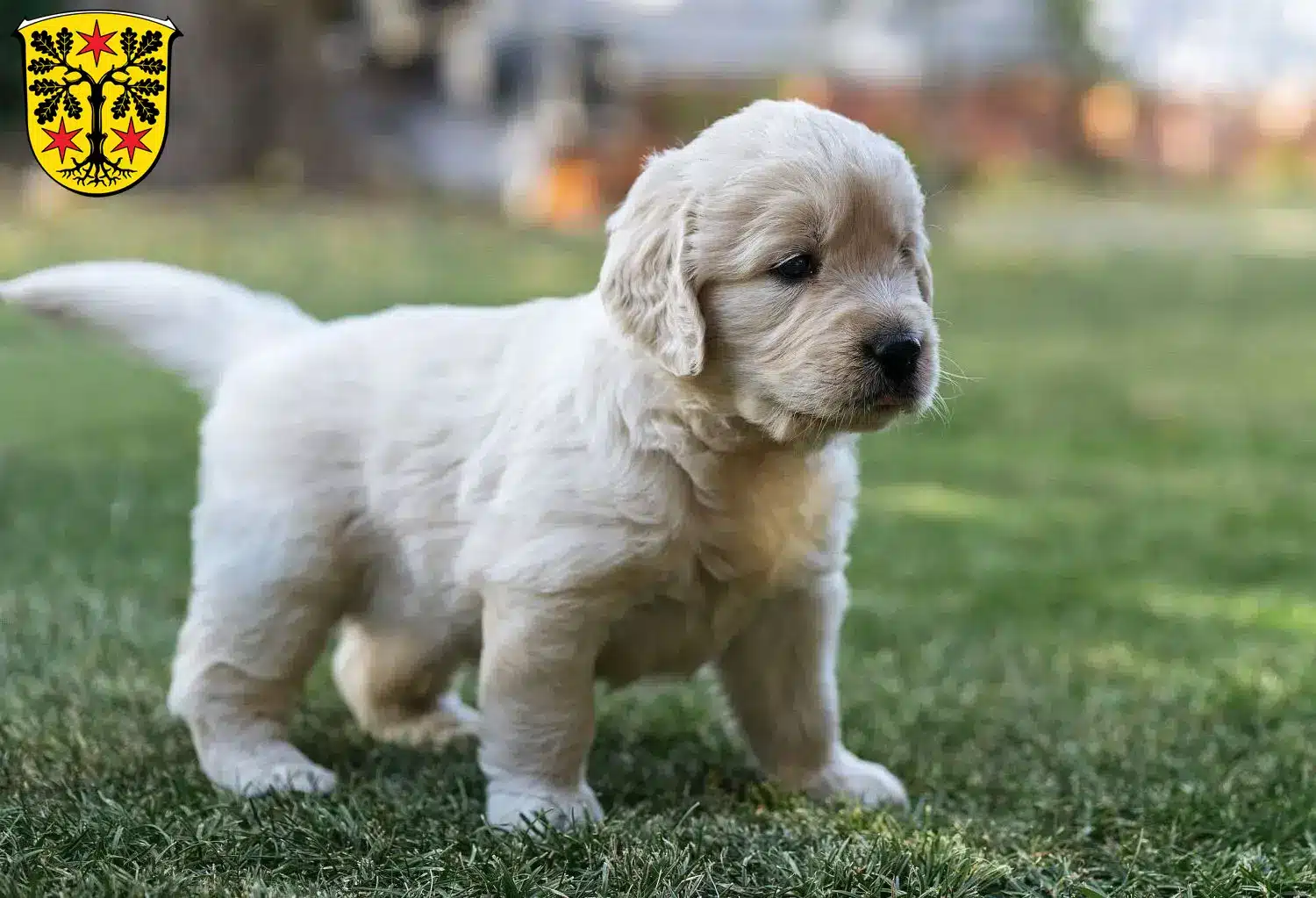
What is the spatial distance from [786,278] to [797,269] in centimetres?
3

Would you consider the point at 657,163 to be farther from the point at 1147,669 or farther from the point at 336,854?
the point at 1147,669

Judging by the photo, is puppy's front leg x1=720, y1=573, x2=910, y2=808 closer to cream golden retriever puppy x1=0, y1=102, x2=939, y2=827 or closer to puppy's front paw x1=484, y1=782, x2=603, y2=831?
cream golden retriever puppy x1=0, y1=102, x2=939, y2=827

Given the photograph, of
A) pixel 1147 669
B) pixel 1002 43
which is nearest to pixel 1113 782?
pixel 1147 669

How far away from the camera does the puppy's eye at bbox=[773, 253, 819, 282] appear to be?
10.2 ft

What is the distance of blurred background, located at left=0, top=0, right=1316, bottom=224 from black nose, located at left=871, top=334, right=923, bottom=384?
27.2 feet

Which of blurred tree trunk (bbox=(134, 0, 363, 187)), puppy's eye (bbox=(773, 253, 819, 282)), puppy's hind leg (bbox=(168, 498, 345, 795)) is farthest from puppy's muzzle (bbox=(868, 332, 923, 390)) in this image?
blurred tree trunk (bbox=(134, 0, 363, 187))

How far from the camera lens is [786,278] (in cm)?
313

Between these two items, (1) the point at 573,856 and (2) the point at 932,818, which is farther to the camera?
(2) the point at 932,818

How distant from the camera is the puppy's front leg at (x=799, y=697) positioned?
360 centimetres

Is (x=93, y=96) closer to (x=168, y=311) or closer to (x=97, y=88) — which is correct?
(x=97, y=88)

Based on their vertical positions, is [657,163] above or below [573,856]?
above

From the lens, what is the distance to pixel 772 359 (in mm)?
3117

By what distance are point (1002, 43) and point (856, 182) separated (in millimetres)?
26534

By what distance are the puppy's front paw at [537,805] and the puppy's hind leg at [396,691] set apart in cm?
55
